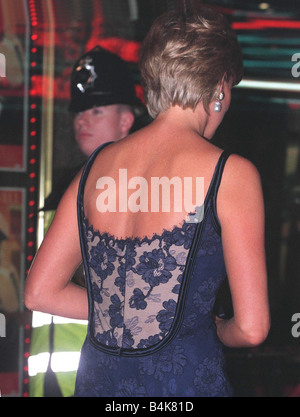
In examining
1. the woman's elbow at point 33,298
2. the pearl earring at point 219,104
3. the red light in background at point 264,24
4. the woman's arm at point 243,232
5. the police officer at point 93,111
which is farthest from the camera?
the red light in background at point 264,24

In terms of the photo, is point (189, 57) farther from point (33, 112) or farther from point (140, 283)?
point (33, 112)

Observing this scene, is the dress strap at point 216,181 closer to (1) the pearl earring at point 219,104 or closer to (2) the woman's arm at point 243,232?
(2) the woman's arm at point 243,232

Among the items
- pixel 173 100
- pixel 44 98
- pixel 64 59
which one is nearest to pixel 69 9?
pixel 64 59

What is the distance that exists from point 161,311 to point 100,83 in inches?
64.0

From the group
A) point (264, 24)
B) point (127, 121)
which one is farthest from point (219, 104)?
point (264, 24)

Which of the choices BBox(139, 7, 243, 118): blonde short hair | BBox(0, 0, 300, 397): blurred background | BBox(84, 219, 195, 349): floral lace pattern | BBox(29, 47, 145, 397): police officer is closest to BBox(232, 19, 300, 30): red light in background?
BBox(0, 0, 300, 397): blurred background

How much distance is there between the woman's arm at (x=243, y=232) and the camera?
127 cm

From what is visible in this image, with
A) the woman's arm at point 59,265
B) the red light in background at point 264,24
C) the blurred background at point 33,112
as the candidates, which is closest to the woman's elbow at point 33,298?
the woman's arm at point 59,265

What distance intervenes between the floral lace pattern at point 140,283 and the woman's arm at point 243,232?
0.10 m

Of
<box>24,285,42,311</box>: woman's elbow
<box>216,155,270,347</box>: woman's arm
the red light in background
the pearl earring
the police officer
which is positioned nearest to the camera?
<box>216,155,270,347</box>: woman's arm

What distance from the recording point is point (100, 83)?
268 cm

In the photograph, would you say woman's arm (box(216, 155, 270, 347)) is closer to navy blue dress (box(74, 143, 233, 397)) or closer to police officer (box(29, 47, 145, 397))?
navy blue dress (box(74, 143, 233, 397))

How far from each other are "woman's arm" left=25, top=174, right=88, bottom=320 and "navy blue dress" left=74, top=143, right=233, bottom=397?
8 centimetres

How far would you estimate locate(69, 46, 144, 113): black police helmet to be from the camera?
270 cm
